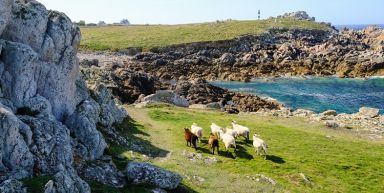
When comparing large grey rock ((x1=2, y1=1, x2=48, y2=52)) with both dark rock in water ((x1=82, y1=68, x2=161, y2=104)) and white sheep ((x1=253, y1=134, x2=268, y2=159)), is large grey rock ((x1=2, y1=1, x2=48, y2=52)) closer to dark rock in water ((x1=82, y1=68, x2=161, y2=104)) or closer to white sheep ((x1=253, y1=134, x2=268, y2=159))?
white sheep ((x1=253, y1=134, x2=268, y2=159))

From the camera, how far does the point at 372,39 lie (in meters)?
184

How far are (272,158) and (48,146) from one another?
18844 millimetres

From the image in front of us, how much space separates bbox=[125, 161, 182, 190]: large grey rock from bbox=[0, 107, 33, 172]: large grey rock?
6549mm

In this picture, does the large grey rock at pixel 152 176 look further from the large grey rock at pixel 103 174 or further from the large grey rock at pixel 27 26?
the large grey rock at pixel 27 26

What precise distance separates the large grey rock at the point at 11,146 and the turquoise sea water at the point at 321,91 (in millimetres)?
67452

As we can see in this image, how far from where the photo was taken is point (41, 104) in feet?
86.6

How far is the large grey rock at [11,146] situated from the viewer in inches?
806

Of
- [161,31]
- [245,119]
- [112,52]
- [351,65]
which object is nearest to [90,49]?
[112,52]

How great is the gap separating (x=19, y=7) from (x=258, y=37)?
148 metres

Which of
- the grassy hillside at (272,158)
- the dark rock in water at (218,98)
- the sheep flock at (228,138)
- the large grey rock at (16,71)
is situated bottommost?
the dark rock in water at (218,98)

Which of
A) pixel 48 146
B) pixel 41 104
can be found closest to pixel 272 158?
pixel 41 104

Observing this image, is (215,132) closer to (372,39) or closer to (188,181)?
(188,181)

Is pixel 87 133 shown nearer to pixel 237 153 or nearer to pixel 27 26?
pixel 27 26

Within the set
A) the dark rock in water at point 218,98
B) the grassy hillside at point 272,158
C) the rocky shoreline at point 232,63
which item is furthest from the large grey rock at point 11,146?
the rocky shoreline at point 232,63
